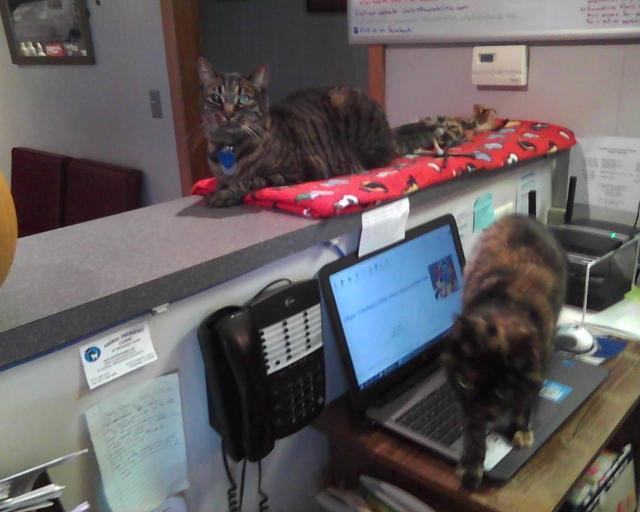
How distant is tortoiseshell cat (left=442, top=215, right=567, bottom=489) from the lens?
76 centimetres

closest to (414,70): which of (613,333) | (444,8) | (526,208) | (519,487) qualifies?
(444,8)

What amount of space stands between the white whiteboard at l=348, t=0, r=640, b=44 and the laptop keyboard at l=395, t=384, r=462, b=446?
97 centimetres

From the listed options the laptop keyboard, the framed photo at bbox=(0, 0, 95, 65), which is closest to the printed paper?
the laptop keyboard

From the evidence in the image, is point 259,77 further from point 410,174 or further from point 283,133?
point 410,174

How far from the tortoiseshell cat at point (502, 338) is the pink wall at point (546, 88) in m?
0.67

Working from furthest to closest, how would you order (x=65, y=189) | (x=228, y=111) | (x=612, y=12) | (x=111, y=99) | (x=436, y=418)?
(x=65, y=189)
(x=111, y=99)
(x=612, y=12)
(x=228, y=111)
(x=436, y=418)

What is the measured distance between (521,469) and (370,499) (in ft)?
0.95

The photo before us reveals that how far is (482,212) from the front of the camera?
1.39 meters

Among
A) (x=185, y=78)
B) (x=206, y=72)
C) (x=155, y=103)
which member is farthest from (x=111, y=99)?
(x=206, y=72)

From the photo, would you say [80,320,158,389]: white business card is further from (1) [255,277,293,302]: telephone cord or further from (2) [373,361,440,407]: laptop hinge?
(2) [373,361,440,407]: laptop hinge

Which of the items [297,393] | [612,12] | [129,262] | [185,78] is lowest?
[297,393]

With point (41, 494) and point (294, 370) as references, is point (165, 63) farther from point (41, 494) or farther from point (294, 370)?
point (41, 494)

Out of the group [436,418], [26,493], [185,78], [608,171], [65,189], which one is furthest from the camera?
[65,189]

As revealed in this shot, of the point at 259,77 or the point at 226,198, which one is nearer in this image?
the point at 226,198
